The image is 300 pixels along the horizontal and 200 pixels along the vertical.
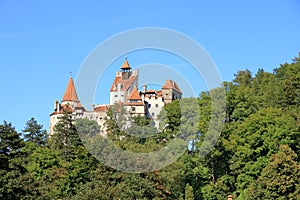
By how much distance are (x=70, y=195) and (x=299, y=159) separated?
14651 mm

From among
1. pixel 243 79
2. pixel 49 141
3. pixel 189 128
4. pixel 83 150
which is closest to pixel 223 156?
pixel 189 128

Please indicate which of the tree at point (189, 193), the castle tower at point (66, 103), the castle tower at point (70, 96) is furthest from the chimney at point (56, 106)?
the tree at point (189, 193)

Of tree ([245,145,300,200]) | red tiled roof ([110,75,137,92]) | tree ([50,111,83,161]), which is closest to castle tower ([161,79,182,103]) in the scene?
red tiled roof ([110,75,137,92])

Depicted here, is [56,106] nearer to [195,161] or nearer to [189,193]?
[195,161]

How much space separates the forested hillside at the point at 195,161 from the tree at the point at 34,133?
1709mm

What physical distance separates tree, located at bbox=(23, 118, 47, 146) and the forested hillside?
5.61 feet

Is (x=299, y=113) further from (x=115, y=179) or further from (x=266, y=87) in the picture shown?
(x=115, y=179)

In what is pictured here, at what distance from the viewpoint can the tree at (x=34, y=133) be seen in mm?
69938

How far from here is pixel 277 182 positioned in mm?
Answer: 40062

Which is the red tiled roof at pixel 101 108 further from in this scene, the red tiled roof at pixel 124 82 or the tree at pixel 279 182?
the tree at pixel 279 182

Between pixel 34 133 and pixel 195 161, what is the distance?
25.8 meters

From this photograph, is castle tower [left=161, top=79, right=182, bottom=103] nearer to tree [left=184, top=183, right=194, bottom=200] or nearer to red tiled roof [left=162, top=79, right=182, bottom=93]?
red tiled roof [left=162, top=79, right=182, bottom=93]

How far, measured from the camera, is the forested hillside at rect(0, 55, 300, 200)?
37.1m

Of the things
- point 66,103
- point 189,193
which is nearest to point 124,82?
point 66,103
